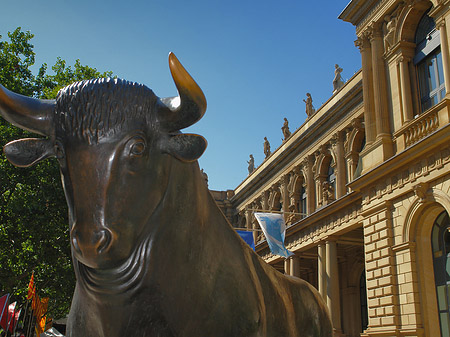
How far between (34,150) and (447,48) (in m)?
16.7

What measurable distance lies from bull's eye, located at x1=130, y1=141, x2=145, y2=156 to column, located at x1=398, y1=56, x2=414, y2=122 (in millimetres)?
17341

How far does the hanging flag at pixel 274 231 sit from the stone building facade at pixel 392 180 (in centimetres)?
325

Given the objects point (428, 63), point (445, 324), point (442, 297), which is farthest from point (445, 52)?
point (445, 324)

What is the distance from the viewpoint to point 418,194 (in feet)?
49.9

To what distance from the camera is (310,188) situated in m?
29.3

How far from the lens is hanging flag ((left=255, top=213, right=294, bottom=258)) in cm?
2003

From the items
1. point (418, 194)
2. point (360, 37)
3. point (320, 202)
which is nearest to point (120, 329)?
point (418, 194)

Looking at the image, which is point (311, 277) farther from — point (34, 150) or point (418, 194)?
point (34, 150)

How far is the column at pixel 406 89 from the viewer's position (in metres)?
17.6

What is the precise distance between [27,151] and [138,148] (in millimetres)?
592

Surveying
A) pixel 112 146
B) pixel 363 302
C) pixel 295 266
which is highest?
pixel 295 266

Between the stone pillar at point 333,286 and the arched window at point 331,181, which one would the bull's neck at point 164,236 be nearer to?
the stone pillar at point 333,286

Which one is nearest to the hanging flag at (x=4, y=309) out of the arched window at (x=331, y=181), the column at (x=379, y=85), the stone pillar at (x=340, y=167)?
the column at (x=379, y=85)

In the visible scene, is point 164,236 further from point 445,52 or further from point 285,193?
point 285,193
